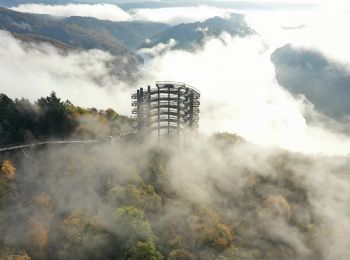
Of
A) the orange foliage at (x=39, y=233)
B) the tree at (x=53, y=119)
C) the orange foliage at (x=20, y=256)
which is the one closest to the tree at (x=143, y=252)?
the orange foliage at (x=39, y=233)

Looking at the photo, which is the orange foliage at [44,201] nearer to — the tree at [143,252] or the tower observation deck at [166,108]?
the tree at [143,252]

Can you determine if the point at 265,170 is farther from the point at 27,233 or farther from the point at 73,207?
the point at 27,233

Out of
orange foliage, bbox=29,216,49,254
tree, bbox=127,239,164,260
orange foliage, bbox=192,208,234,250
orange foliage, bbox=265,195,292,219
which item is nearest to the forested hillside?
orange foliage, bbox=29,216,49,254

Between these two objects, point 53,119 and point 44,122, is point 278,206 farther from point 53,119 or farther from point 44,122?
point 44,122

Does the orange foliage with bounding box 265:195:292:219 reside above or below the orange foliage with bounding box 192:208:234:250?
above


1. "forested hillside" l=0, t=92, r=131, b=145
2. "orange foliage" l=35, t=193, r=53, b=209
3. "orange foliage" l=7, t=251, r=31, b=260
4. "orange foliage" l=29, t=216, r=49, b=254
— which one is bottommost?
"orange foliage" l=7, t=251, r=31, b=260

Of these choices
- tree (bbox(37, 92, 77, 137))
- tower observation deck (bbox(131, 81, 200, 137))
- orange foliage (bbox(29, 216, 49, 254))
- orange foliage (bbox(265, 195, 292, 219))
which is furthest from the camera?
tower observation deck (bbox(131, 81, 200, 137))

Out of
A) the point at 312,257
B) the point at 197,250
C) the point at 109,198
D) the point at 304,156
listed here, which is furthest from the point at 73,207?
the point at 304,156

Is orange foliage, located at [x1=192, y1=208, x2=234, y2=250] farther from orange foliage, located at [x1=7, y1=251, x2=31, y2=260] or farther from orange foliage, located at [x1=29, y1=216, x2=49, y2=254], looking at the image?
orange foliage, located at [x1=7, y1=251, x2=31, y2=260]
